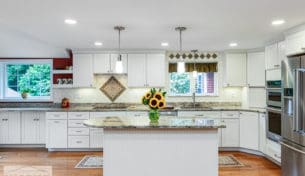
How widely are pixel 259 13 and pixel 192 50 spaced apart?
9.97 feet

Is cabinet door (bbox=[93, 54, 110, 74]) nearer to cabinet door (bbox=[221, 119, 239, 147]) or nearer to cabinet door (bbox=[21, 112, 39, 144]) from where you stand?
cabinet door (bbox=[21, 112, 39, 144])

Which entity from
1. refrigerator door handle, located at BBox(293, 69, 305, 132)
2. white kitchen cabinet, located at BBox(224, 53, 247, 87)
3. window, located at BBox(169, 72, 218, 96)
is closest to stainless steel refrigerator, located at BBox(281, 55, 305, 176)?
refrigerator door handle, located at BBox(293, 69, 305, 132)

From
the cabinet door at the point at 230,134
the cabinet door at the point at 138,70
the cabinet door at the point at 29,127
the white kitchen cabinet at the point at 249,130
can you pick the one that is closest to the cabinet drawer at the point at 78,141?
the cabinet door at the point at 29,127

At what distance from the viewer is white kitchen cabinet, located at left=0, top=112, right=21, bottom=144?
19.9 feet

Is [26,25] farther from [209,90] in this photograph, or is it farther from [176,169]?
[209,90]

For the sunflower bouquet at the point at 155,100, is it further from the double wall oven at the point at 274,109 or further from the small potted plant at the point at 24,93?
the small potted plant at the point at 24,93

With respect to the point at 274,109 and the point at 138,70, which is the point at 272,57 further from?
the point at 138,70

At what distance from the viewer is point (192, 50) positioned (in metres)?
→ 6.28

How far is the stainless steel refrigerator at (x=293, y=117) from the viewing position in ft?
11.7

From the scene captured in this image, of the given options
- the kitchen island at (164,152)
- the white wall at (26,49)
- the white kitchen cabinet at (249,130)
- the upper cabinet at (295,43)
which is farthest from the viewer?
the white wall at (26,49)

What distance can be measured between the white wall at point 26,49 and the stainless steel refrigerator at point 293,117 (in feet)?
15.7

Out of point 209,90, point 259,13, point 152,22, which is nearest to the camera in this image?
point 259,13

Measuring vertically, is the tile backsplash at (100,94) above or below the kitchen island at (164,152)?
above

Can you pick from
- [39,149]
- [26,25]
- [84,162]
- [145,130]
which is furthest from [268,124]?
[39,149]
